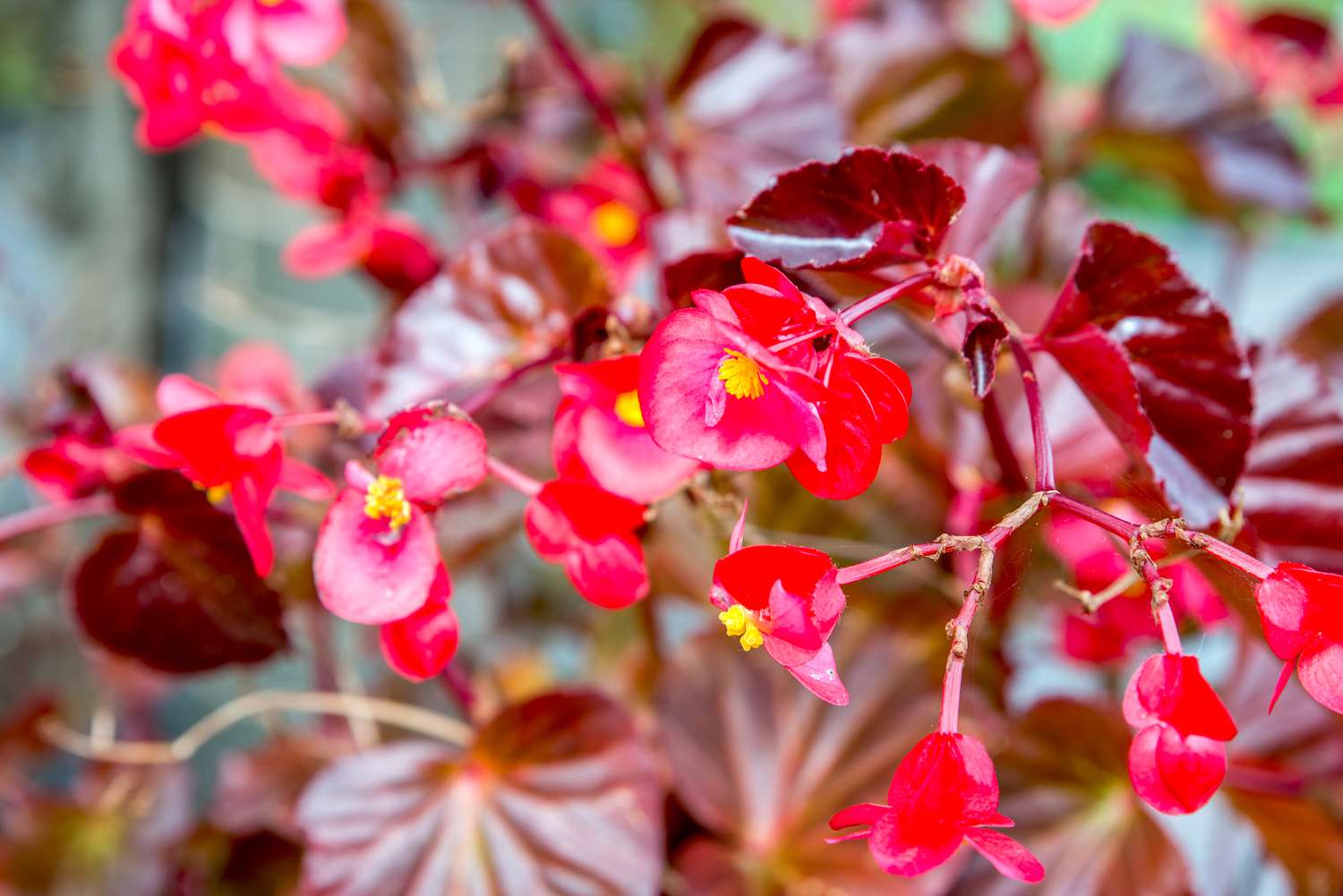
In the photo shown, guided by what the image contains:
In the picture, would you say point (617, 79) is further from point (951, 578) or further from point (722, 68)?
point (951, 578)

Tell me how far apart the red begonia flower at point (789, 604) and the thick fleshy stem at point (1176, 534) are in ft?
0.19

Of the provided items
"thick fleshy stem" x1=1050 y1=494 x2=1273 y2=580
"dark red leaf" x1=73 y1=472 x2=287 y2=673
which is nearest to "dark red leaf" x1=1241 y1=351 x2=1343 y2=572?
"thick fleshy stem" x1=1050 y1=494 x2=1273 y2=580

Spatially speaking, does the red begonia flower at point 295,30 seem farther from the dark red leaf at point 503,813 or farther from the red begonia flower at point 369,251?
the dark red leaf at point 503,813

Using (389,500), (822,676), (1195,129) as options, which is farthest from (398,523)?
(1195,129)

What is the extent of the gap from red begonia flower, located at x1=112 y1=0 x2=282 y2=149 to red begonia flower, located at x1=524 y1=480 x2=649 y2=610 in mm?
230

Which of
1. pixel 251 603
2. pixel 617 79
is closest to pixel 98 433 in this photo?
pixel 251 603

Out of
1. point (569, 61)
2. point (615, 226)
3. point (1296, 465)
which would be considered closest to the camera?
point (1296, 465)

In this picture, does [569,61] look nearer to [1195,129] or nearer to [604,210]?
[604,210]

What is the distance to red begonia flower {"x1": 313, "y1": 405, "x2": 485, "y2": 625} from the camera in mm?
260

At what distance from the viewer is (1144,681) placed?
0.72ft

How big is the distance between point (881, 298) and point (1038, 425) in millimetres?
48

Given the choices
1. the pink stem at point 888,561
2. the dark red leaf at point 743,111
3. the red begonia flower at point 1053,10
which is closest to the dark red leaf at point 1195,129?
the red begonia flower at point 1053,10

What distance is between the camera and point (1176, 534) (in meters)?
0.22

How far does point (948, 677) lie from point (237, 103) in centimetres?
34
